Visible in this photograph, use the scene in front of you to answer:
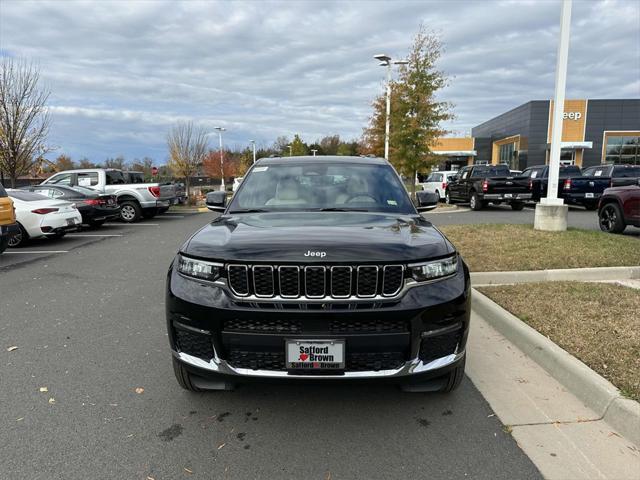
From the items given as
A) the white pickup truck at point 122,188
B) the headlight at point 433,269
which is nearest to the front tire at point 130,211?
the white pickup truck at point 122,188

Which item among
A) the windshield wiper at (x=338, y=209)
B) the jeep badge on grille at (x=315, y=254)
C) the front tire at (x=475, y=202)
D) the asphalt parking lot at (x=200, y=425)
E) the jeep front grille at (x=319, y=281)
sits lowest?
the asphalt parking lot at (x=200, y=425)

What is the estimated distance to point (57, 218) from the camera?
11.0 meters

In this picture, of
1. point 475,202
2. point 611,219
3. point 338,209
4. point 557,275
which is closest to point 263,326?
point 338,209

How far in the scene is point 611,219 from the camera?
1014 cm

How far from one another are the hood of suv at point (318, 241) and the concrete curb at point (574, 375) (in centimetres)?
140

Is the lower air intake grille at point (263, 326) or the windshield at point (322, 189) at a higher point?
the windshield at point (322, 189)

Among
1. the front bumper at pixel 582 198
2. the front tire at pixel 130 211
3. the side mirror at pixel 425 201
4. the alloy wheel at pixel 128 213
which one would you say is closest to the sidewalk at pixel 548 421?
the side mirror at pixel 425 201

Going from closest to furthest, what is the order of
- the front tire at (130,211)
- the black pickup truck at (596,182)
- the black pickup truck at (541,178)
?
the front tire at (130,211)
the black pickup truck at (596,182)
the black pickup truck at (541,178)

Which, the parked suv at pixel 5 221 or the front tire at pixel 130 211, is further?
the front tire at pixel 130 211

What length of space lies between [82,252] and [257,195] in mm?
7424

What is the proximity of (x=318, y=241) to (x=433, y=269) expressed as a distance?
71 centimetres

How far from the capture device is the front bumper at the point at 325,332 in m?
2.55

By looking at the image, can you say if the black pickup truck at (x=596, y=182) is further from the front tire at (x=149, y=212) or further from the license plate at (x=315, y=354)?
the license plate at (x=315, y=354)

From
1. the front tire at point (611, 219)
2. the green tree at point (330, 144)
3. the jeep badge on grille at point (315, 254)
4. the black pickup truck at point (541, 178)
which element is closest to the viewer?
the jeep badge on grille at point (315, 254)
